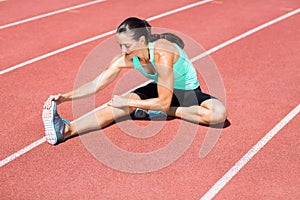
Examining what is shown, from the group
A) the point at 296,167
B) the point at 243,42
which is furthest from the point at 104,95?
the point at 243,42

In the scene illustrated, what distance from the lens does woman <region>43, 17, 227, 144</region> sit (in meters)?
4.92

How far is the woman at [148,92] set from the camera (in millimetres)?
4922

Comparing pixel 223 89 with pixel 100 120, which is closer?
pixel 100 120

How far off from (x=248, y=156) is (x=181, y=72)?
111cm

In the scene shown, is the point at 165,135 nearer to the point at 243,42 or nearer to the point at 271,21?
the point at 243,42

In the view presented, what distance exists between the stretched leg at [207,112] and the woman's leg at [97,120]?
1.95ft

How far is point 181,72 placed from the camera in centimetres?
532

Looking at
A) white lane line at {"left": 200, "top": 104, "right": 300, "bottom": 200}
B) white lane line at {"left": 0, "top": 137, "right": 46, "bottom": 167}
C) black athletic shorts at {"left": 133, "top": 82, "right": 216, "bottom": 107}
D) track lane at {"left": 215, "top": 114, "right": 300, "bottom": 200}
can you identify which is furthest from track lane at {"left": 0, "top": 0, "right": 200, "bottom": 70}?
track lane at {"left": 215, "top": 114, "right": 300, "bottom": 200}

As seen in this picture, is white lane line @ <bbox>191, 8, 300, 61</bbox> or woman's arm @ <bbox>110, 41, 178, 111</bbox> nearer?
woman's arm @ <bbox>110, 41, 178, 111</bbox>

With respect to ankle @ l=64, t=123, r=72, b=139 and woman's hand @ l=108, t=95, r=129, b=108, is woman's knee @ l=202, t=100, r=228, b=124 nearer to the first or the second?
woman's hand @ l=108, t=95, r=129, b=108

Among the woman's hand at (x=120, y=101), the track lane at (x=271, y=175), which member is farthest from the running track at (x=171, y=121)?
the woman's hand at (x=120, y=101)

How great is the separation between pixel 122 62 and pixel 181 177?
1464mm

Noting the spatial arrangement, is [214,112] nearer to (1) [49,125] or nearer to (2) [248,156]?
(2) [248,156]

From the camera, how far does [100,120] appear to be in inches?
211
